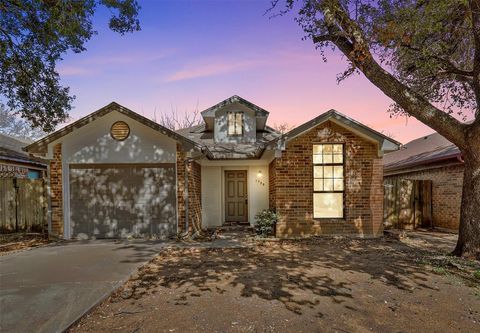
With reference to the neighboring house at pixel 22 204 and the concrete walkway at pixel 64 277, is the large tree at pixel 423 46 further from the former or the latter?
the neighboring house at pixel 22 204

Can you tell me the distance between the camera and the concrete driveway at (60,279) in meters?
3.93

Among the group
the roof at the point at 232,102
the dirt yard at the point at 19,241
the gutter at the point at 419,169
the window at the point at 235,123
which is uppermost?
the roof at the point at 232,102

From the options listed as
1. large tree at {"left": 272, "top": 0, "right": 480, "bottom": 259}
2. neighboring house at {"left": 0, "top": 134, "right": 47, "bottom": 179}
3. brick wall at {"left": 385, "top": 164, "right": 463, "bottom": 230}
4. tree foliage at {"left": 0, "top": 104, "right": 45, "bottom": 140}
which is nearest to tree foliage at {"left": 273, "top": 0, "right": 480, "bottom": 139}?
large tree at {"left": 272, "top": 0, "right": 480, "bottom": 259}

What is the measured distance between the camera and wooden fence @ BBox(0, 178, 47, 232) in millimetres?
10562

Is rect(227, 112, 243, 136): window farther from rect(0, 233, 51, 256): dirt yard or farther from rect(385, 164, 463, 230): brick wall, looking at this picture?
rect(385, 164, 463, 230): brick wall

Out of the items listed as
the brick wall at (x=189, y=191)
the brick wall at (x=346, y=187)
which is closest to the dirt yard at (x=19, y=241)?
the brick wall at (x=189, y=191)

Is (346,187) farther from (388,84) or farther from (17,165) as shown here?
(17,165)

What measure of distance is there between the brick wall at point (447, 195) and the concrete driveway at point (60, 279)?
403 inches

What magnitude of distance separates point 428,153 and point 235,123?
9226 millimetres

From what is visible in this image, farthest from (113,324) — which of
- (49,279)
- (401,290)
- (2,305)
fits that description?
(401,290)

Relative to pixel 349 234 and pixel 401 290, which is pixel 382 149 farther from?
pixel 401 290

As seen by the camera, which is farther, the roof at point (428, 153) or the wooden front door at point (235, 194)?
the wooden front door at point (235, 194)

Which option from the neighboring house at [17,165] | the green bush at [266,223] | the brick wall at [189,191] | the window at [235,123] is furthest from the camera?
the neighboring house at [17,165]

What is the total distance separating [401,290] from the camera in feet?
16.3
